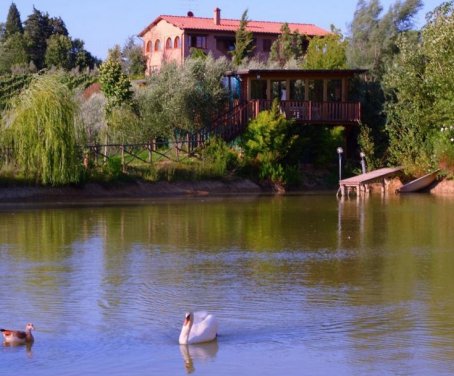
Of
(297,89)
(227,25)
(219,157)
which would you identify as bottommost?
(219,157)

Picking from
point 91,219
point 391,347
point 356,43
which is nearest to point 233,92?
point 356,43

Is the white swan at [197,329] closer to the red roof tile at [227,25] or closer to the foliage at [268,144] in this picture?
the foliage at [268,144]

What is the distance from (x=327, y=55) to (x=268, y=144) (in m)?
13.3

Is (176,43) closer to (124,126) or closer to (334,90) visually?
(334,90)

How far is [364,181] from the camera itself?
39.4 metres

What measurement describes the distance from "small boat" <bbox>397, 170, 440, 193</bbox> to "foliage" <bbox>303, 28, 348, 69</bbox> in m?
13.7

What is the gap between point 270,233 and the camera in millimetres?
25703

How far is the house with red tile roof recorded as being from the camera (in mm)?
69250

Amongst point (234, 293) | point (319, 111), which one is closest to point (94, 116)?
point (319, 111)

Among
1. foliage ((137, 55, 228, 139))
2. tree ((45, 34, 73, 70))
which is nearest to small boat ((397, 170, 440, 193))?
foliage ((137, 55, 228, 139))

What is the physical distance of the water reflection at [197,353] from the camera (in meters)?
12.3

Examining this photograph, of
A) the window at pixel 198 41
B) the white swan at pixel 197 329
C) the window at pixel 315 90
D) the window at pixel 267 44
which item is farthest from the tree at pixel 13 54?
the white swan at pixel 197 329

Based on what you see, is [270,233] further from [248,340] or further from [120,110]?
[120,110]

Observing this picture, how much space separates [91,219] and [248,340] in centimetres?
1692
